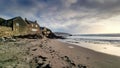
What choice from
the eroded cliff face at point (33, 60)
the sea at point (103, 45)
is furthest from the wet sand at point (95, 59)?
the sea at point (103, 45)

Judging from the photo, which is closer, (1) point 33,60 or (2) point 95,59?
(1) point 33,60

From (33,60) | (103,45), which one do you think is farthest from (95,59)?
(103,45)

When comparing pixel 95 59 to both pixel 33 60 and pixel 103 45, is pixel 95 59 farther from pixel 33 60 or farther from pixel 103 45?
pixel 103 45

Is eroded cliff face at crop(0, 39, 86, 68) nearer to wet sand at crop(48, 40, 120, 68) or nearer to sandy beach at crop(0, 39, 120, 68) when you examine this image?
sandy beach at crop(0, 39, 120, 68)

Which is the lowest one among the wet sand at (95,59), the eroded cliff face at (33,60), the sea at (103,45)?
the sea at (103,45)

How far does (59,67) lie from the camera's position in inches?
279

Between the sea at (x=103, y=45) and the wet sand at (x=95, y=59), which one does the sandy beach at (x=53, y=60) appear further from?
the sea at (x=103, y=45)

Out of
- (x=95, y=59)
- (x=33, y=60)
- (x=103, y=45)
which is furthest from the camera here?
(x=103, y=45)

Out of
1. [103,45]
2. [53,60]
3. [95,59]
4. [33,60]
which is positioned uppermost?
[33,60]

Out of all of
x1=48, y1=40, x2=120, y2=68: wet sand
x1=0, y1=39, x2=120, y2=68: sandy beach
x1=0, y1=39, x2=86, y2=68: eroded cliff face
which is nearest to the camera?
x1=0, y1=39, x2=86, y2=68: eroded cliff face

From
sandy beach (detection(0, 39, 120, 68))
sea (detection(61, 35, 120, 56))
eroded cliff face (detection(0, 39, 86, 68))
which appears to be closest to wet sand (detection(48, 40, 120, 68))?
sandy beach (detection(0, 39, 120, 68))

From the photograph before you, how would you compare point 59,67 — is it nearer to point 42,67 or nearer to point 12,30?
point 42,67

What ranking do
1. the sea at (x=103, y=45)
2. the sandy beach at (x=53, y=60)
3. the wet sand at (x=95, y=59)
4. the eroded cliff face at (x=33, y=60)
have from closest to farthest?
1. the eroded cliff face at (x=33, y=60)
2. the sandy beach at (x=53, y=60)
3. the wet sand at (x=95, y=59)
4. the sea at (x=103, y=45)

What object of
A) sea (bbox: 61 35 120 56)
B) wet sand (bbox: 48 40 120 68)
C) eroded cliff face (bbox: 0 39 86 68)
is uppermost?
eroded cliff face (bbox: 0 39 86 68)
